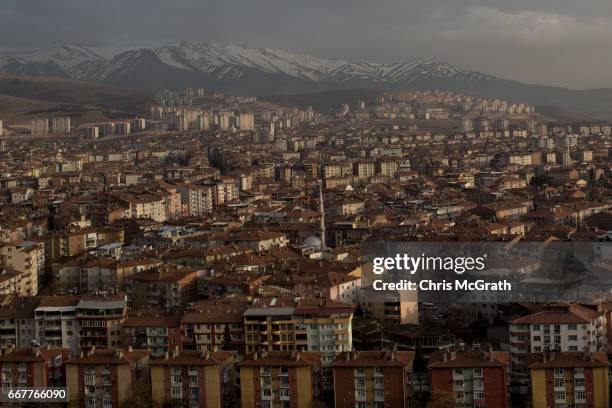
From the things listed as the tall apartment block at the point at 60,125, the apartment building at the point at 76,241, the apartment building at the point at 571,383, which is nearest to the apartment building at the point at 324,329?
the apartment building at the point at 571,383

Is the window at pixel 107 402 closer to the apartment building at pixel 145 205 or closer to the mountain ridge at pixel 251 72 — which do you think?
the apartment building at pixel 145 205

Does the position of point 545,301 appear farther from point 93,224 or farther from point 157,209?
point 157,209

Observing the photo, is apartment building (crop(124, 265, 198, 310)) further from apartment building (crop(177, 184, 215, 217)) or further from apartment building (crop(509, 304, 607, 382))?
apartment building (crop(177, 184, 215, 217))

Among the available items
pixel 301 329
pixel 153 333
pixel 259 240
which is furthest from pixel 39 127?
pixel 301 329

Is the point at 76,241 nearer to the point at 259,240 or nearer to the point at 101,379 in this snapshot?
the point at 259,240

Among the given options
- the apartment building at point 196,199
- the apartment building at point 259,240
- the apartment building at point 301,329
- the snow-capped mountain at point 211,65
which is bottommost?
the apartment building at point 196,199

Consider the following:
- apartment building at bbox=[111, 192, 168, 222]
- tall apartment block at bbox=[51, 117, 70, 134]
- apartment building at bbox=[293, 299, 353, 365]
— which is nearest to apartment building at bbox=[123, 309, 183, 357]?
apartment building at bbox=[293, 299, 353, 365]
